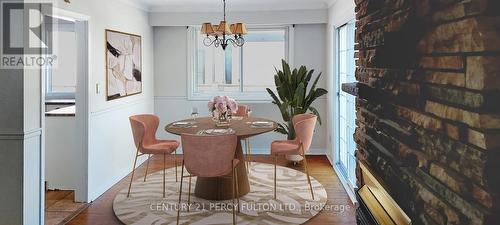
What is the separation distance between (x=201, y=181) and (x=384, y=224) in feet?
8.50

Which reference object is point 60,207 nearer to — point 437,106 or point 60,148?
point 60,148

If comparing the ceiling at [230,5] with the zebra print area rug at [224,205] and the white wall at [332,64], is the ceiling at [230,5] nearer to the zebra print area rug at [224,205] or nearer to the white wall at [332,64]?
the white wall at [332,64]

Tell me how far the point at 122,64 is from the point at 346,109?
2927mm

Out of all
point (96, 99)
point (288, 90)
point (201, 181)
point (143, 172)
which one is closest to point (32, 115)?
point (96, 99)

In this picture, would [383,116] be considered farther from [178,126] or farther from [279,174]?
[279,174]

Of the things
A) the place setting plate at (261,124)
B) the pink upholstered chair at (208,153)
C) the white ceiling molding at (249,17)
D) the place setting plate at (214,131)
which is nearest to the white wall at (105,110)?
the white ceiling molding at (249,17)

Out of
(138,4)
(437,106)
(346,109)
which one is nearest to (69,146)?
(138,4)

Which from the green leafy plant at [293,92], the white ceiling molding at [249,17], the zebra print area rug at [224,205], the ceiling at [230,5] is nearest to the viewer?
the zebra print area rug at [224,205]

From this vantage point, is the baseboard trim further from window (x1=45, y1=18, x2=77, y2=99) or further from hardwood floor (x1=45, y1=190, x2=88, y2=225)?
window (x1=45, y1=18, x2=77, y2=99)

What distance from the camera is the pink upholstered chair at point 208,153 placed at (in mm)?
3236

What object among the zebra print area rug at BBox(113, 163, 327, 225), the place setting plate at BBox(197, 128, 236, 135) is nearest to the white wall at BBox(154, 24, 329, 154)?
the zebra print area rug at BBox(113, 163, 327, 225)

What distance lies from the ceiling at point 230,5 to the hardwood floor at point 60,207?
2830mm

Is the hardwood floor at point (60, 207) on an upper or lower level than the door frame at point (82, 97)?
lower

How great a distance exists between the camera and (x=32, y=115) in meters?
3.00
